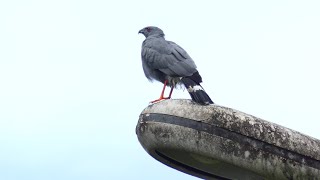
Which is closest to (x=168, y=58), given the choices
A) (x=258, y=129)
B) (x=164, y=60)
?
(x=164, y=60)

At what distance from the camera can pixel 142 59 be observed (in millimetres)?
8938

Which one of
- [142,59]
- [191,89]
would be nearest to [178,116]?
[191,89]

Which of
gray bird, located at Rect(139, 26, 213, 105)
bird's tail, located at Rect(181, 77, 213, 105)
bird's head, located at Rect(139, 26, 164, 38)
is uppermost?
bird's head, located at Rect(139, 26, 164, 38)

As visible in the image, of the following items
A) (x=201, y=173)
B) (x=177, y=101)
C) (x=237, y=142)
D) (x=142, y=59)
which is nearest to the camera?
(x=237, y=142)

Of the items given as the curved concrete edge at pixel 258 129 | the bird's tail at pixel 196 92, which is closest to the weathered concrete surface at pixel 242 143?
the curved concrete edge at pixel 258 129

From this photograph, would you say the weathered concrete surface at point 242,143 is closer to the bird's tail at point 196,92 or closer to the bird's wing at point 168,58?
the bird's tail at point 196,92

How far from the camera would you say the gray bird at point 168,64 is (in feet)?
25.5

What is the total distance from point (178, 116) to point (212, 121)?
30 cm

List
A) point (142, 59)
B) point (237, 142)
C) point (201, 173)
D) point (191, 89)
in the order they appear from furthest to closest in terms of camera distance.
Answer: point (142, 59)
point (191, 89)
point (201, 173)
point (237, 142)

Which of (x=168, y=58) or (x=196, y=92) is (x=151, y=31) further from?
(x=196, y=92)

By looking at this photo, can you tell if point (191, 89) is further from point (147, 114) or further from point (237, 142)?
point (237, 142)

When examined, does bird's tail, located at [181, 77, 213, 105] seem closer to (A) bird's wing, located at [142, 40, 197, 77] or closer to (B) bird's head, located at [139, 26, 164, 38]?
(A) bird's wing, located at [142, 40, 197, 77]

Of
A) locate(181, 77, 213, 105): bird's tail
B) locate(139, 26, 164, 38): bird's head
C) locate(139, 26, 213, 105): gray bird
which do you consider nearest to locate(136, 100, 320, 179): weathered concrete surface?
locate(181, 77, 213, 105): bird's tail

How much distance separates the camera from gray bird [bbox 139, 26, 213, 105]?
7.76 meters
